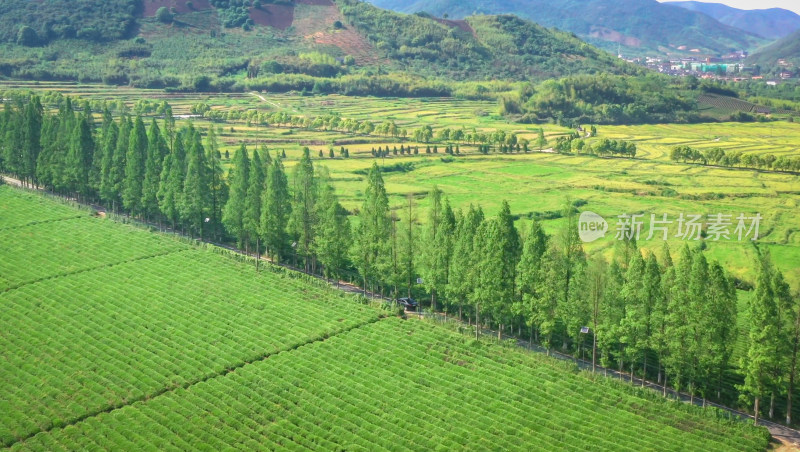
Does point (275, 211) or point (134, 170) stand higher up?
point (134, 170)

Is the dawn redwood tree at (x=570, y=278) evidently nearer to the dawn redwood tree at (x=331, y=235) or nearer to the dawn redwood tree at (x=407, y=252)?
the dawn redwood tree at (x=407, y=252)

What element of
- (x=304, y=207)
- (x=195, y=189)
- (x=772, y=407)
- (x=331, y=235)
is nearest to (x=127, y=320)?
(x=331, y=235)

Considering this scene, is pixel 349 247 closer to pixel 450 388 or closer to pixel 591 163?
pixel 450 388

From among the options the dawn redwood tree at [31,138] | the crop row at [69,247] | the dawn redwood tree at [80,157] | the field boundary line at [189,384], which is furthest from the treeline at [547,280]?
the dawn redwood tree at [31,138]

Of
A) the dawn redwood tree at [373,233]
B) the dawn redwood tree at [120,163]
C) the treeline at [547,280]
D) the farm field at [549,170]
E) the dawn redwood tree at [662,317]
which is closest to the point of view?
the treeline at [547,280]

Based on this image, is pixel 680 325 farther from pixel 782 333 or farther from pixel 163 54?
pixel 163 54

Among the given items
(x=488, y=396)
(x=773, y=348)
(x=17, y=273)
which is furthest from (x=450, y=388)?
(x=17, y=273)
